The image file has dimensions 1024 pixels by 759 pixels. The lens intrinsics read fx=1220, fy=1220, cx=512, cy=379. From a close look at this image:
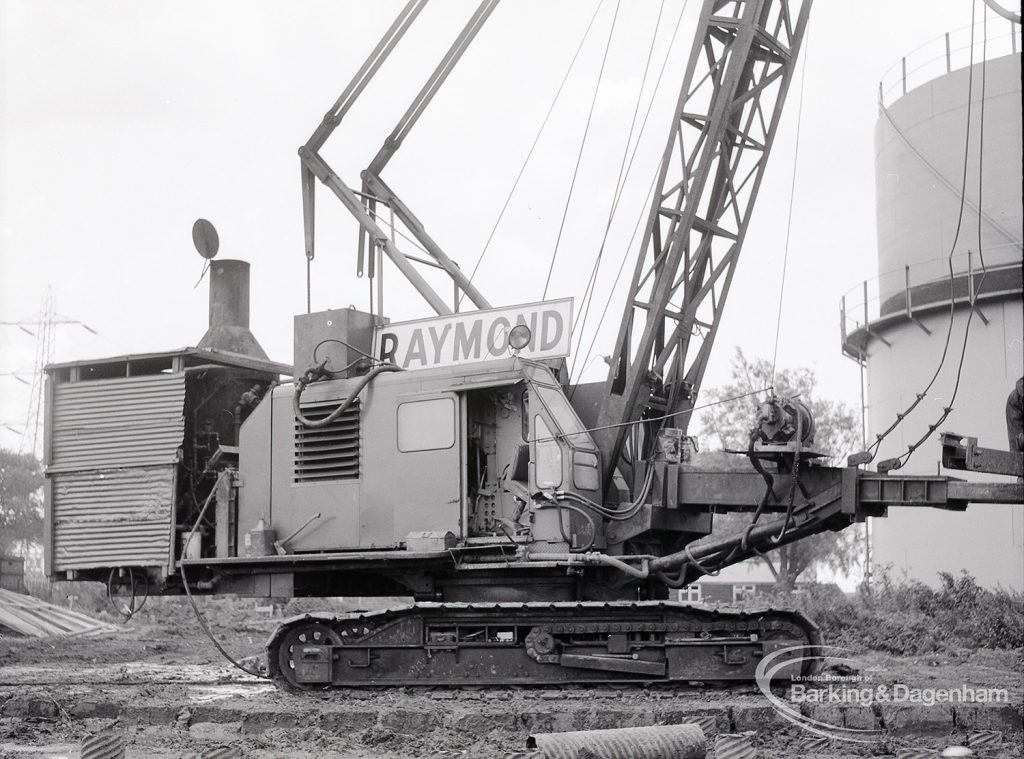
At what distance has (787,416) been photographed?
421 inches

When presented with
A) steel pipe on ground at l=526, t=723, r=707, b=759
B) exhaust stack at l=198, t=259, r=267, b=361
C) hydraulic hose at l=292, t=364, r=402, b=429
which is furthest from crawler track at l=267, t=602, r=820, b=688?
exhaust stack at l=198, t=259, r=267, b=361

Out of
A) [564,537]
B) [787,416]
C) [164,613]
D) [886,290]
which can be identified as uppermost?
[886,290]

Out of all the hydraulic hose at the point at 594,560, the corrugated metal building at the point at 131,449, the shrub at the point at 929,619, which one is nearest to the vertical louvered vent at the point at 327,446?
the corrugated metal building at the point at 131,449

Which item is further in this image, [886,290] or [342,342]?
[886,290]

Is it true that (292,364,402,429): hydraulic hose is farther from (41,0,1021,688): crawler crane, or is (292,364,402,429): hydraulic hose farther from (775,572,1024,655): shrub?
(775,572,1024,655): shrub

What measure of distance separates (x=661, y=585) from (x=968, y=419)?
10212mm

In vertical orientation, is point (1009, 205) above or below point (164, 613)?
above

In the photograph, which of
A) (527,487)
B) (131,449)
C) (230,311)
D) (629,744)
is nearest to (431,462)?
(527,487)

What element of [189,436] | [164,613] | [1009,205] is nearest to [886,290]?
[1009,205]

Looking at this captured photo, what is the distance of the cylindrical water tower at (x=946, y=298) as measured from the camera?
20031 mm

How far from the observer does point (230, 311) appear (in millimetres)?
14352

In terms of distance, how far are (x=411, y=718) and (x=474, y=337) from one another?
3.88 m

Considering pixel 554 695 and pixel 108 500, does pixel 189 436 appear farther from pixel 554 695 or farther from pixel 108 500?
pixel 554 695

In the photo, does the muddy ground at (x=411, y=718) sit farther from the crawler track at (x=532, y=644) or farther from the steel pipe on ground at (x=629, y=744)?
the steel pipe on ground at (x=629, y=744)
